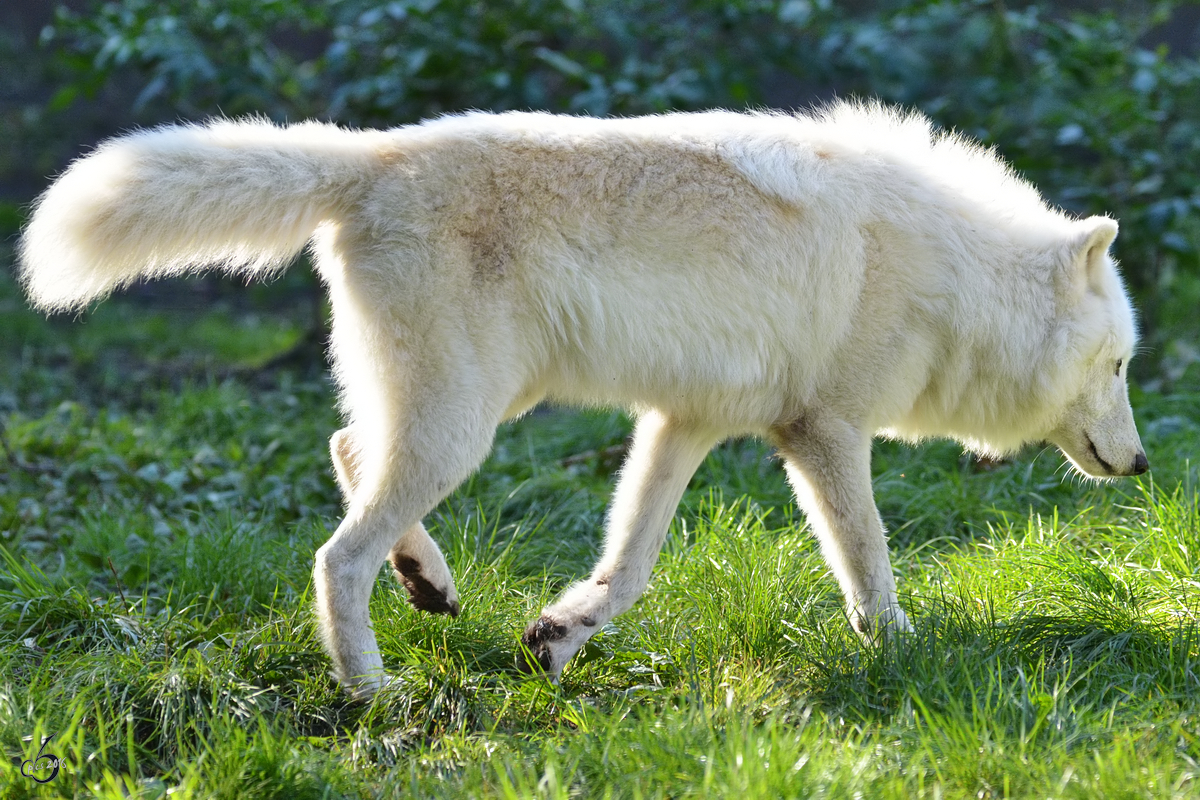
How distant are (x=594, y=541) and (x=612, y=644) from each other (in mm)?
954

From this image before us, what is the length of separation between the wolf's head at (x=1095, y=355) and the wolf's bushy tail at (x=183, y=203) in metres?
2.33

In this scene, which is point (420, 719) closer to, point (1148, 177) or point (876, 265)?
point (876, 265)

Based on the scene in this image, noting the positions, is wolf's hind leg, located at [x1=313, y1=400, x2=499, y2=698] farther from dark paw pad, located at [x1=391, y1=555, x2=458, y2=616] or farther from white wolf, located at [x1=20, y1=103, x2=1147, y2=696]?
dark paw pad, located at [x1=391, y1=555, x2=458, y2=616]

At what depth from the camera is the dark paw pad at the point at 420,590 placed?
3.52m

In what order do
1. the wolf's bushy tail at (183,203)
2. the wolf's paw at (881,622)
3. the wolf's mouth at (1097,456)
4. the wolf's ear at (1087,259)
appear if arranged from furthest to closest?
the wolf's mouth at (1097,456) < the wolf's ear at (1087,259) < the wolf's paw at (881,622) < the wolf's bushy tail at (183,203)

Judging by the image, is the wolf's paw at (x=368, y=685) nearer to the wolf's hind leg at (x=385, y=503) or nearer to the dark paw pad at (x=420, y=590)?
the wolf's hind leg at (x=385, y=503)

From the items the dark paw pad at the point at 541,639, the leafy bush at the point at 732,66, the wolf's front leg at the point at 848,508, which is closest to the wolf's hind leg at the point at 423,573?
the dark paw pad at the point at 541,639

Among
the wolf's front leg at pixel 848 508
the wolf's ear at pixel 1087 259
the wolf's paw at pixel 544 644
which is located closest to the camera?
the wolf's paw at pixel 544 644

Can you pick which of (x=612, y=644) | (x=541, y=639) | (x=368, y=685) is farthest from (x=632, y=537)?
(x=368, y=685)

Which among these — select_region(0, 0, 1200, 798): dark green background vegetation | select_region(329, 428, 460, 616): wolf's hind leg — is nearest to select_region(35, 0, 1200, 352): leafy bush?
select_region(0, 0, 1200, 798): dark green background vegetation

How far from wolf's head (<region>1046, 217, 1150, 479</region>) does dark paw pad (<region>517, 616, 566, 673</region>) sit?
1.92 m

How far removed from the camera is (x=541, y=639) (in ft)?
11.2

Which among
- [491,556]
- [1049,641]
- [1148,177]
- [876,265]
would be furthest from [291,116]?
[1049,641]

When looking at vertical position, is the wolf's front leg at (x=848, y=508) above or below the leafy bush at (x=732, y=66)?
below
